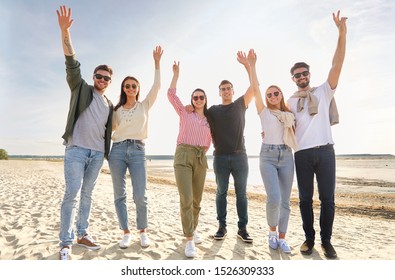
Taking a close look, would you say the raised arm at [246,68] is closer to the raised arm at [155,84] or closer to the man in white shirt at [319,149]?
the man in white shirt at [319,149]

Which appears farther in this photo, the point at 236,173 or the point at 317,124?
the point at 236,173

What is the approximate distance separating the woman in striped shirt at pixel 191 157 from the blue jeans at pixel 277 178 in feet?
3.17

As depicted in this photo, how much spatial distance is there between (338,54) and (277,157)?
5.98 ft

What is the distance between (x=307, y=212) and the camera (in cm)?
404

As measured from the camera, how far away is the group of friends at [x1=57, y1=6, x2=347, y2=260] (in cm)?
373

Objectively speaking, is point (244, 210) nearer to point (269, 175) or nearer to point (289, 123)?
point (269, 175)

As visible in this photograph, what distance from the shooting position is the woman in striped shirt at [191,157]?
3.77m

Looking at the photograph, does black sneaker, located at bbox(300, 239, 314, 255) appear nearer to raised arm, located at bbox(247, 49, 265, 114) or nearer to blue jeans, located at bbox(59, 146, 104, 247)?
raised arm, located at bbox(247, 49, 265, 114)

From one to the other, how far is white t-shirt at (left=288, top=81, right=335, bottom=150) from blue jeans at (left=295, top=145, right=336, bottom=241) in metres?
0.11

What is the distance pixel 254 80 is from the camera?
4.26 metres

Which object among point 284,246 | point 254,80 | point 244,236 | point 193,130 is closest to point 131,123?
point 193,130

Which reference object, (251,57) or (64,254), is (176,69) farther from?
(64,254)

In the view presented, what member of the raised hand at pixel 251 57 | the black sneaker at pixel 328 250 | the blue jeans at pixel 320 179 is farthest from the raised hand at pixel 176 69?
the black sneaker at pixel 328 250

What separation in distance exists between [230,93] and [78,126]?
2.49m
